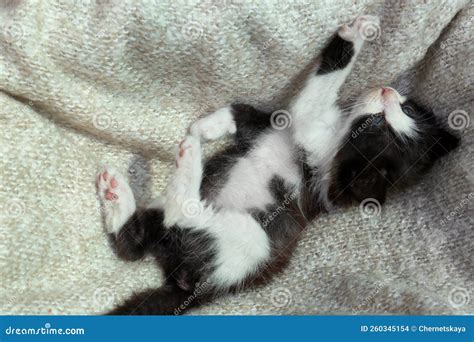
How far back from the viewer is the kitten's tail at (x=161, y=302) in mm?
1609

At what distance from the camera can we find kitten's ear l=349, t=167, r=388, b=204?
171 cm

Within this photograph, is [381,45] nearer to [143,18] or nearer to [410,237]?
[410,237]

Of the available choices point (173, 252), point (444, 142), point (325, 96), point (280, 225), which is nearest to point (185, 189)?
point (173, 252)

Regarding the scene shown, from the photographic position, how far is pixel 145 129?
1.80 m

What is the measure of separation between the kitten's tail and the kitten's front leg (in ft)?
2.11

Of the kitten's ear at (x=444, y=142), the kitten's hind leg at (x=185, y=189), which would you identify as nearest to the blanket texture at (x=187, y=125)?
the kitten's ear at (x=444, y=142)

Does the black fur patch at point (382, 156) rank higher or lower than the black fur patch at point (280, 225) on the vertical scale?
higher

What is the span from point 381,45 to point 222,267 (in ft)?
3.01

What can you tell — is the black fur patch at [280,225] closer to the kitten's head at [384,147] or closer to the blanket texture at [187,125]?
the blanket texture at [187,125]

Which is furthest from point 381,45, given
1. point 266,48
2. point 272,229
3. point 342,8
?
point 272,229

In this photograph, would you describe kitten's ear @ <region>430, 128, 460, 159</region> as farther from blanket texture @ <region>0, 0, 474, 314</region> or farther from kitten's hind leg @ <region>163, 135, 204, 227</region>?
kitten's hind leg @ <region>163, 135, 204, 227</region>

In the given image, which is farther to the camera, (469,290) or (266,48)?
(266,48)

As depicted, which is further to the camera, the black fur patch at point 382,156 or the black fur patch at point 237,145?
the black fur patch at point 237,145

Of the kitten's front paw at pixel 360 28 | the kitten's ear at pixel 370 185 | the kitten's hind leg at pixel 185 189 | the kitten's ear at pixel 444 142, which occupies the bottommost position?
the kitten's hind leg at pixel 185 189
